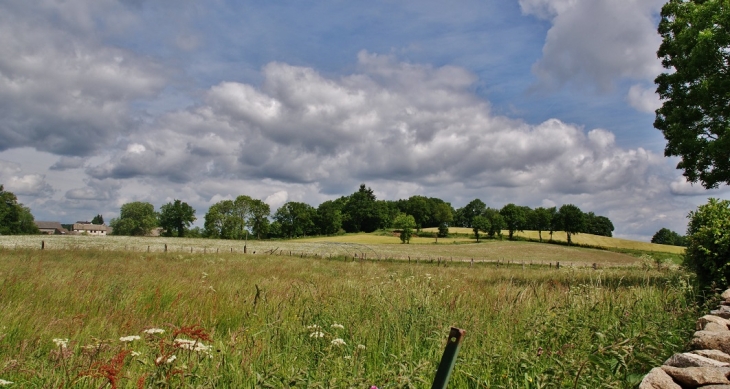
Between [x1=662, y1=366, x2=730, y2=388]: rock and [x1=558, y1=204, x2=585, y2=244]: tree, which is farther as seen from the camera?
[x1=558, y1=204, x2=585, y2=244]: tree

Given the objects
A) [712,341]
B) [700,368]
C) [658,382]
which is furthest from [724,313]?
[658,382]

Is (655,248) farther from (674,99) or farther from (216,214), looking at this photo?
(216,214)

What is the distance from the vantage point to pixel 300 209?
129625 millimetres

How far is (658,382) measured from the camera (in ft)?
10.8

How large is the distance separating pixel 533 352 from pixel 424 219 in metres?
141

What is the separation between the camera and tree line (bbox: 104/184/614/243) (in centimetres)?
11081

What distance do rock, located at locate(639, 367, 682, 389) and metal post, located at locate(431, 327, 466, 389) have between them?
250 centimetres

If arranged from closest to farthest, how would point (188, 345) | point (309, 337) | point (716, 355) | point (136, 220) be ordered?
point (188, 345)
point (716, 355)
point (309, 337)
point (136, 220)

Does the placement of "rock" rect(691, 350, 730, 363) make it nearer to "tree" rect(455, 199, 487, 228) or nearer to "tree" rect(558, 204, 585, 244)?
"tree" rect(558, 204, 585, 244)

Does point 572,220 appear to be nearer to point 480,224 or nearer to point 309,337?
point 480,224

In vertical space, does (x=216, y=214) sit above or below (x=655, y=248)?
above

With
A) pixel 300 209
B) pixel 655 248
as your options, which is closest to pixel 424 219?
pixel 300 209

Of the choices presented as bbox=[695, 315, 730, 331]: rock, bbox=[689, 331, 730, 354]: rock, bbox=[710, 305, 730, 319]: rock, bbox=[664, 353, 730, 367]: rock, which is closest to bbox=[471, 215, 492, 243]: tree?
bbox=[710, 305, 730, 319]: rock

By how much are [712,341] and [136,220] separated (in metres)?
153
